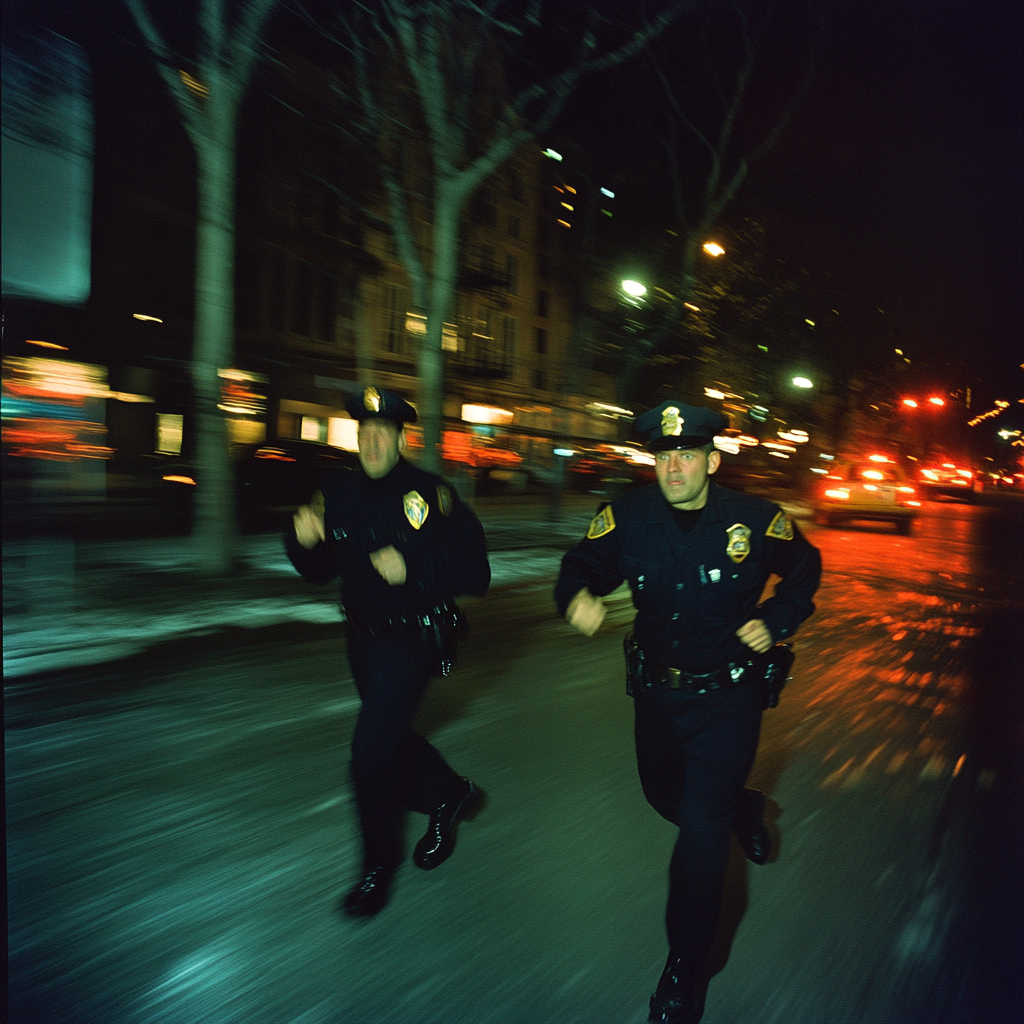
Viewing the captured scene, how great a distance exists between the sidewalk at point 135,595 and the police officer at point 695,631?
5.30 m

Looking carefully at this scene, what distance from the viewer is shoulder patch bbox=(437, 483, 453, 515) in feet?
10.5

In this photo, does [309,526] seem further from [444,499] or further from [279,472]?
[279,472]

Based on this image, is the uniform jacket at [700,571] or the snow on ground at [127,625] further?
the snow on ground at [127,625]

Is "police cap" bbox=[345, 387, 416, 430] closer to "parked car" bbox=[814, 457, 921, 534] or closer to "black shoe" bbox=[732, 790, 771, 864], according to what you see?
"black shoe" bbox=[732, 790, 771, 864]

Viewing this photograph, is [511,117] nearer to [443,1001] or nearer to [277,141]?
[277,141]

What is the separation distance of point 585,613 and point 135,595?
7761 mm

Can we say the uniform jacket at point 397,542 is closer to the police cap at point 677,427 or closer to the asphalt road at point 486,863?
the police cap at point 677,427

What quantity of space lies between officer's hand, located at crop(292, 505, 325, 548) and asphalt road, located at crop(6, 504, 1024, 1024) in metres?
1.38

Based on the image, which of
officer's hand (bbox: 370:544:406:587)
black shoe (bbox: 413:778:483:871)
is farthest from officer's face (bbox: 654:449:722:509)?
black shoe (bbox: 413:778:483:871)

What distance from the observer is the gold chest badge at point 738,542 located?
281 cm

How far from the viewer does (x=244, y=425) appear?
31.6 meters

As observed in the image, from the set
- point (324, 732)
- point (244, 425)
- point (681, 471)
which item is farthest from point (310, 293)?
point (681, 471)

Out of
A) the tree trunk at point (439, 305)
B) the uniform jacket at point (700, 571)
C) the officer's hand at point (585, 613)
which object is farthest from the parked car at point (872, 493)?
the officer's hand at point (585, 613)

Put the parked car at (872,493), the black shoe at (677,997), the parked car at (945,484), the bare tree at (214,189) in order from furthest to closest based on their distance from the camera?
the parked car at (945,484) → the parked car at (872,493) → the bare tree at (214,189) → the black shoe at (677,997)
